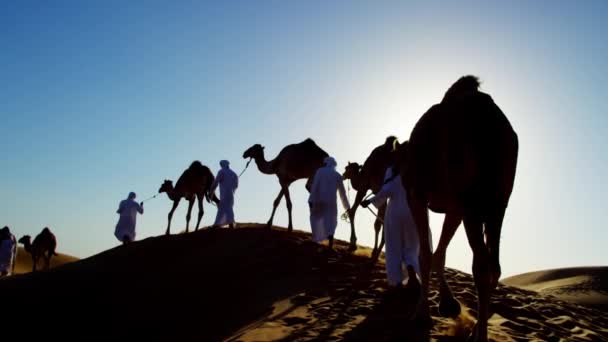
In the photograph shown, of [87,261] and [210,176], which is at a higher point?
[210,176]

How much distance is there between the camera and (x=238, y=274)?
1034 centimetres

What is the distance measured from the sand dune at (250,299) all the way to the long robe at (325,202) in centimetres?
47

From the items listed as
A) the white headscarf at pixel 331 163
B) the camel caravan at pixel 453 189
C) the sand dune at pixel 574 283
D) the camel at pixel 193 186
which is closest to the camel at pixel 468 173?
the camel caravan at pixel 453 189

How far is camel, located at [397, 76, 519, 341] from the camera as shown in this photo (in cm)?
455

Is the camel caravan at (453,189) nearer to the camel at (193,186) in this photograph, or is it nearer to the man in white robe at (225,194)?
the man in white robe at (225,194)

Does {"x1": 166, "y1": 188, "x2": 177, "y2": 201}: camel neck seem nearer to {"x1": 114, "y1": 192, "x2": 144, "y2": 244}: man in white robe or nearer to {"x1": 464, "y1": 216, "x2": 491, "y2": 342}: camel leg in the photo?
{"x1": 114, "y1": 192, "x2": 144, "y2": 244}: man in white robe

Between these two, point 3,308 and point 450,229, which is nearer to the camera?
point 450,229

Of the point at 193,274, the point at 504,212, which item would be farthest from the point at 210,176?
the point at 504,212

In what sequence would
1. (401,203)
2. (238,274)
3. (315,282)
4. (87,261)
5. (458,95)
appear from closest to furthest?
(458,95) → (401,203) → (315,282) → (238,274) → (87,261)

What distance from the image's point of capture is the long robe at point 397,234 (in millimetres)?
7574

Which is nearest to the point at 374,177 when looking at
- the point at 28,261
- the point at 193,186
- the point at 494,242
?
the point at 494,242

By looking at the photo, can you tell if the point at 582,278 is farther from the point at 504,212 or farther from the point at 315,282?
the point at 504,212

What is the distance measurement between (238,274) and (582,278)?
14.9 meters

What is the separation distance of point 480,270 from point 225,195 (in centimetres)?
1180
